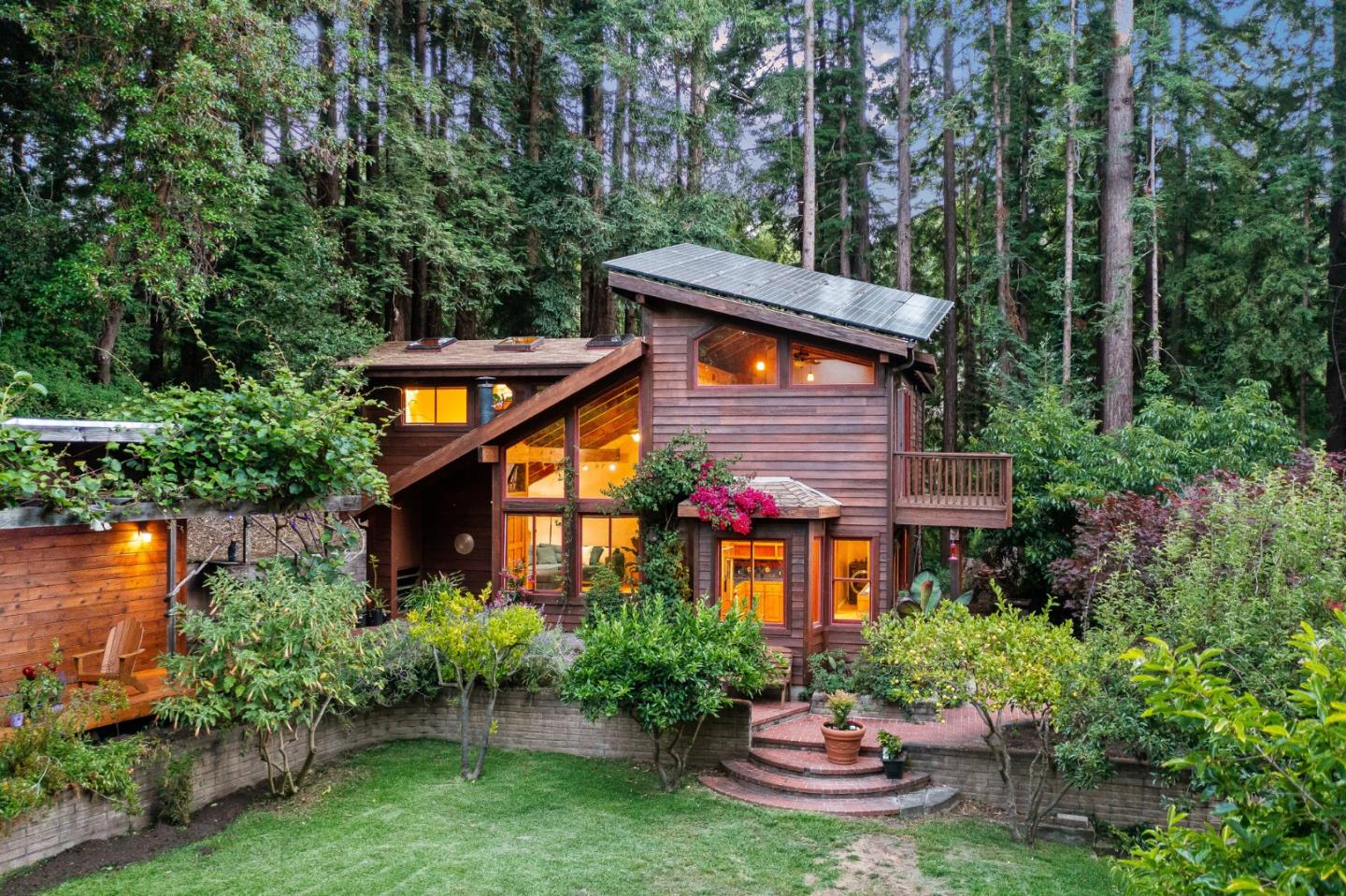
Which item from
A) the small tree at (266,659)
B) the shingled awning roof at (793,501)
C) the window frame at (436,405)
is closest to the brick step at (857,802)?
the shingled awning roof at (793,501)

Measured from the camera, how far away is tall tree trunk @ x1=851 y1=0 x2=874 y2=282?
24688mm

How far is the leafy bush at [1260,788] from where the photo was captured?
2.38 metres

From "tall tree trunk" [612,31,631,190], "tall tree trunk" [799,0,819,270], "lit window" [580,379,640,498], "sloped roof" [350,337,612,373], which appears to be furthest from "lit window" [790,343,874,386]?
"tall tree trunk" [612,31,631,190]

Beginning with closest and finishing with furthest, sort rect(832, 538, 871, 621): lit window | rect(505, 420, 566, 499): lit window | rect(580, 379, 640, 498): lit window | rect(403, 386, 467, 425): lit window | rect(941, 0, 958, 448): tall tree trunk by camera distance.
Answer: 1. rect(832, 538, 871, 621): lit window
2. rect(580, 379, 640, 498): lit window
3. rect(505, 420, 566, 499): lit window
4. rect(403, 386, 467, 425): lit window
5. rect(941, 0, 958, 448): tall tree trunk

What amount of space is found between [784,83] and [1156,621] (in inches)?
681

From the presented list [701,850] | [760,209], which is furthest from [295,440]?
[760,209]

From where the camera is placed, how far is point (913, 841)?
Result: 8.65 metres

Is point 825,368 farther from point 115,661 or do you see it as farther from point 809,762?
point 115,661

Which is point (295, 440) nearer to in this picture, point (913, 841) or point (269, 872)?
point (269, 872)

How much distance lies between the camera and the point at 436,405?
1725cm

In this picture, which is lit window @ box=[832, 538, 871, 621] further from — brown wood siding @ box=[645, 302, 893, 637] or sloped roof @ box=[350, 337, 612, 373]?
sloped roof @ box=[350, 337, 612, 373]

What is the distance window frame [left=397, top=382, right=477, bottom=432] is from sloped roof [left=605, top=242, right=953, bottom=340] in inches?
182

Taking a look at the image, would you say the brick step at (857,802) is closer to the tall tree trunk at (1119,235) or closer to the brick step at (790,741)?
the brick step at (790,741)

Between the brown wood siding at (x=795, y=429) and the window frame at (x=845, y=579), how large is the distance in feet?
0.19
